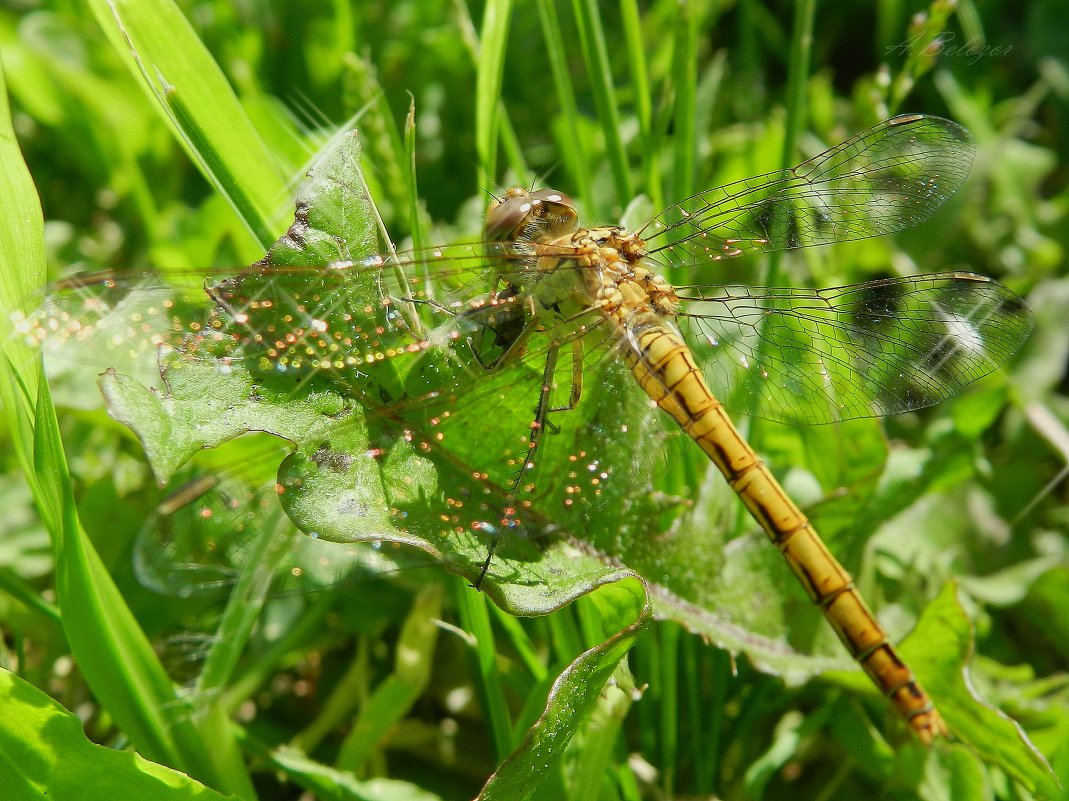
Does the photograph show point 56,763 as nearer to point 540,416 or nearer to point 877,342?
point 540,416

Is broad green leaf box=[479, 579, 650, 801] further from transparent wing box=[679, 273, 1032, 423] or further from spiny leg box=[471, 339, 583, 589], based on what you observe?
transparent wing box=[679, 273, 1032, 423]

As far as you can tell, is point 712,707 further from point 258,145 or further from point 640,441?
point 258,145

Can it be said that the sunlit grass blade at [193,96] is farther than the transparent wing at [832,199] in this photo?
No

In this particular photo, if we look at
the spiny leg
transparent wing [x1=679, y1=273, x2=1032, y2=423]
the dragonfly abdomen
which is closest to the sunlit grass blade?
the spiny leg

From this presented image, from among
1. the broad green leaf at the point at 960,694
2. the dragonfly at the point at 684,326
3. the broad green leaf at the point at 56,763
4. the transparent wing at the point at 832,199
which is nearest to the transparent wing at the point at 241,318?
the dragonfly at the point at 684,326

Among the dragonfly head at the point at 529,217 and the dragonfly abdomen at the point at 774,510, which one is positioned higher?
the dragonfly head at the point at 529,217

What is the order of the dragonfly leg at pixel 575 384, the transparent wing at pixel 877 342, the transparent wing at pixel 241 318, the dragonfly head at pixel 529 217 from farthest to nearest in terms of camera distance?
the transparent wing at pixel 877 342
the dragonfly head at pixel 529 217
the dragonfly leg at pixel 575 384
the transparent wing at pixel 241 318

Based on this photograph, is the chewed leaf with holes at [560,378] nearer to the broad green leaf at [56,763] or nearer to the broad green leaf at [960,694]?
the broad green leaf at [960,694]

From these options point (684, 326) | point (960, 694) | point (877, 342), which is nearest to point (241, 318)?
point (684, 326)
